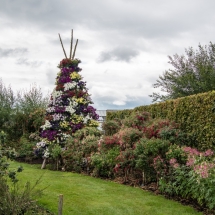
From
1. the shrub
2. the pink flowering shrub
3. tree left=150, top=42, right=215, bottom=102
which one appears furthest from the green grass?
tree left=150, top=42, right=215, bottom=102

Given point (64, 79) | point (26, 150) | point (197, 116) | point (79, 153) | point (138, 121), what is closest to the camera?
point (197, 116)

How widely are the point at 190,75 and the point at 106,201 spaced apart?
1866 centimetres

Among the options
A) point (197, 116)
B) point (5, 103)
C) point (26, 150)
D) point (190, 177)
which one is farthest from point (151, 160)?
point (5, 103)

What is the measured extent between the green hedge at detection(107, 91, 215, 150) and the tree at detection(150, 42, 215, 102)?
12.8 meters

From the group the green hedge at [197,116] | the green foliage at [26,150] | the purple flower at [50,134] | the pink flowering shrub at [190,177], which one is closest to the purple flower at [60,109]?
the purple flower at [50,134]

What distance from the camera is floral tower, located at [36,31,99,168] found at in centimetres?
1328

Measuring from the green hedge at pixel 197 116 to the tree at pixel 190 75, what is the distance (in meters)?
12.8

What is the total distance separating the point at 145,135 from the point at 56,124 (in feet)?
16.4

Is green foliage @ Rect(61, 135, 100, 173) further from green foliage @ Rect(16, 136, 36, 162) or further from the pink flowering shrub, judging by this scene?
green foliage @ Rect(16, 136, 36, 162)

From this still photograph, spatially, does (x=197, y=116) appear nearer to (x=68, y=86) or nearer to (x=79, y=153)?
(x=79, y=153)

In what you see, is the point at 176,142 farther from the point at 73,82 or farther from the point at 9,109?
the point at 9,109

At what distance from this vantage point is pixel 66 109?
43.7 ft

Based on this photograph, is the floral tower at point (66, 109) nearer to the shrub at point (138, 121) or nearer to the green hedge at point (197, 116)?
the shrub at point (138, 121)

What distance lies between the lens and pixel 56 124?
1334cm
